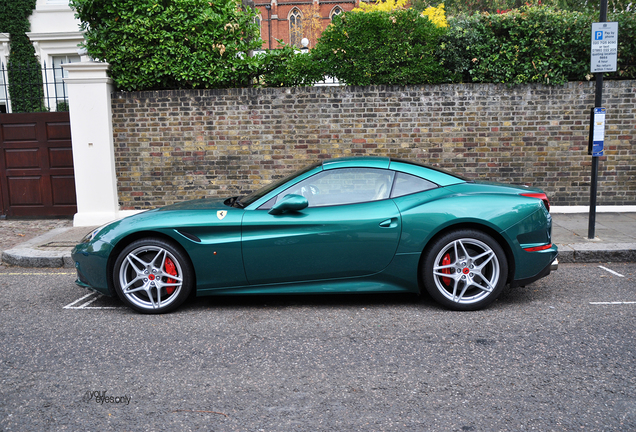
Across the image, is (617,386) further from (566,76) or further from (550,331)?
(566,76)

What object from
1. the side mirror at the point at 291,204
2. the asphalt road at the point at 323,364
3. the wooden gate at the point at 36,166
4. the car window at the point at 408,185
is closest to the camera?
the asphalt road at the point at 323,364

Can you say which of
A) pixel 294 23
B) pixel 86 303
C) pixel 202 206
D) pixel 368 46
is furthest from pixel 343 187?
pixel 294 23

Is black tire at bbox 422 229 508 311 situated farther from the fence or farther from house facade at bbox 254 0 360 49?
house facade at bbox 254 0 360 49

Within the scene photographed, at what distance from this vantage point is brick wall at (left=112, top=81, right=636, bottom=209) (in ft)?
28.1

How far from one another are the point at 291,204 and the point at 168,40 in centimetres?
568

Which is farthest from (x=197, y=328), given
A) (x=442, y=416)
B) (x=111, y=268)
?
(x=442, y=416)

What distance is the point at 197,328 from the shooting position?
4.00m

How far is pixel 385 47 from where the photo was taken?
842cm

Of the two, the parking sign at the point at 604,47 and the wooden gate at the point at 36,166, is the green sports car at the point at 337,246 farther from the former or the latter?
the wooden gate at the point at 36,166

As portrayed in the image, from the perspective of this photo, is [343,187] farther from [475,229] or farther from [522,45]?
[522,45]

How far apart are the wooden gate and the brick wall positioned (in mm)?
1334

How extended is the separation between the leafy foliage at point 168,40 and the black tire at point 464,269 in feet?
18.9

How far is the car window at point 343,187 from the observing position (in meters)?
4.34

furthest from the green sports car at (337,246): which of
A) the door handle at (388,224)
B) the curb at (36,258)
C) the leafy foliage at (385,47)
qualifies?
the leafy foliage at (385,47)
